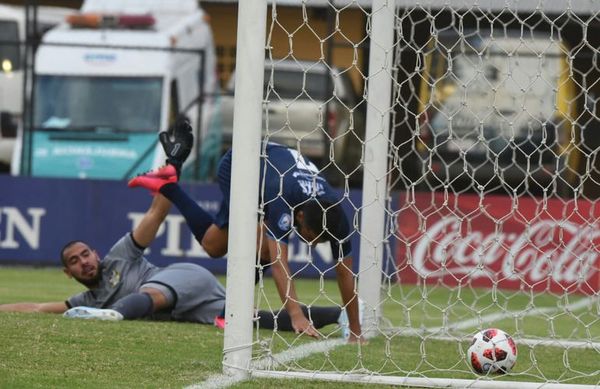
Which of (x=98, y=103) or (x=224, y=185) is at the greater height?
(x=98, y=103)

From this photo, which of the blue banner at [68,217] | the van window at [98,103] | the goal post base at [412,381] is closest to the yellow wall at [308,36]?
the van window at [98,103]

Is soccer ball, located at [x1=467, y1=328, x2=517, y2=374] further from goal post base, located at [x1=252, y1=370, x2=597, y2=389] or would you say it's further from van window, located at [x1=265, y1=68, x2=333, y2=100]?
van window, located at [x1=265, y1=68, x2=333, y2=100]

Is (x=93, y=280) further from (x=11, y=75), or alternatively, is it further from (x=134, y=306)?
(x=11, y=75)

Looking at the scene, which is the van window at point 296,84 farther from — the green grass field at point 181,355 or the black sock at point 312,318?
the black sock at point 312,318

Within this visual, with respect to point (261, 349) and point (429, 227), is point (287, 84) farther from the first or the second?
point (261, 349)

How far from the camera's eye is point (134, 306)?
368 inches

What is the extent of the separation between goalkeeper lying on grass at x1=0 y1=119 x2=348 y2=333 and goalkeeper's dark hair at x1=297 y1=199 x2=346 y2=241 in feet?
3.85

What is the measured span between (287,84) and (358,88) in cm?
204

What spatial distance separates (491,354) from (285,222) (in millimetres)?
1898

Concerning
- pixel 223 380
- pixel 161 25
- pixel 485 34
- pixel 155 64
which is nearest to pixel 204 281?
pixel 223 380

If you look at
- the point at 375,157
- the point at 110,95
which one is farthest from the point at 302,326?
the point at 110,95

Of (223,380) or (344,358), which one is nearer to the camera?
(223,380)

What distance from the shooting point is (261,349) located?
6.96 m

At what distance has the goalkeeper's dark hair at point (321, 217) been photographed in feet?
26.8
